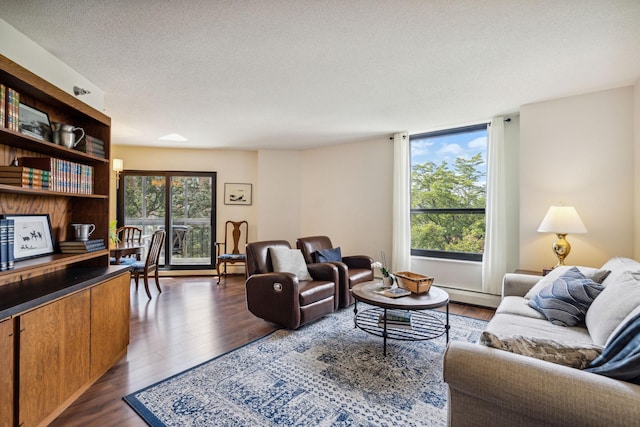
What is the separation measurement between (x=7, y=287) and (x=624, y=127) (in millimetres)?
5229

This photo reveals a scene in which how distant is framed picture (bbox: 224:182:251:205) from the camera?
602 centimetres

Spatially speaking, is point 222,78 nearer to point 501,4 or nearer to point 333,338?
point 501,4

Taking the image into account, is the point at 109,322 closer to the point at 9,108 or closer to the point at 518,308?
the point at 9,108

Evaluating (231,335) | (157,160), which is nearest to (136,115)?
(157,160)

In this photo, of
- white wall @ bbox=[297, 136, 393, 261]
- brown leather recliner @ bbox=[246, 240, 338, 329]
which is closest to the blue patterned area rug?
brown leather recliner @ bbox=[246, 240, 338, 329]

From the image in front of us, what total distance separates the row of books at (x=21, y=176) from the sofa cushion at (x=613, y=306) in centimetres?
351

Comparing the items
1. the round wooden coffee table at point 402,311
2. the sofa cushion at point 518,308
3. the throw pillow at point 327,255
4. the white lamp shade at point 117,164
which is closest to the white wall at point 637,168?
the sofa cushion at point 518,308

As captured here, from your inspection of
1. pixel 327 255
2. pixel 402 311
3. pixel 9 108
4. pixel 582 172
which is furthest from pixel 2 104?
pixel 582 172

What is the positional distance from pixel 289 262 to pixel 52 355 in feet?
7.36

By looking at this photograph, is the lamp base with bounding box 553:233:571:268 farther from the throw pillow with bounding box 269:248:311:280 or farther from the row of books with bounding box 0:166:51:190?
the row of books with bounding box 0:166:51:190

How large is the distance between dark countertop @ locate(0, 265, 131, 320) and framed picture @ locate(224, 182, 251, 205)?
141 inches

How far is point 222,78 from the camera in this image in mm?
2789

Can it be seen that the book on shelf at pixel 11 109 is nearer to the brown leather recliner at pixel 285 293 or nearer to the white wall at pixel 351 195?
the brown leather recliner at pixel 285 293

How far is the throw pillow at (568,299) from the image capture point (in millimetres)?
2080
